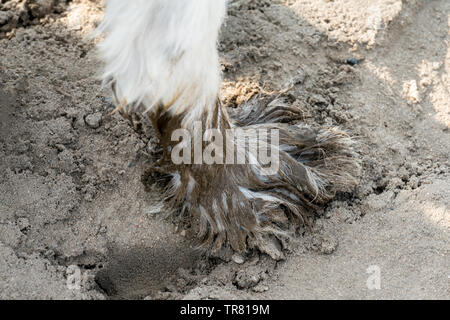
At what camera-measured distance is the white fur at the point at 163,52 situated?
6.17ft

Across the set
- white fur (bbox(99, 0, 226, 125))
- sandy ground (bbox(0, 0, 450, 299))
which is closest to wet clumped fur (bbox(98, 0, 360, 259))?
white fur (bbox(99, 0, 226, 125))

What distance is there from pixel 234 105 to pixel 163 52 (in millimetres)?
852

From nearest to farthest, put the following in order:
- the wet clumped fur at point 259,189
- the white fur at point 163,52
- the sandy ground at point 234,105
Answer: the white fur at point 163,52, the sandy ground at point 234,105, the wet clumped fur at point 259,189

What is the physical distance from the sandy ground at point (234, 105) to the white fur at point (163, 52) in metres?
0.53

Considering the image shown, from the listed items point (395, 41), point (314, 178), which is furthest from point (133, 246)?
point (395, 41)

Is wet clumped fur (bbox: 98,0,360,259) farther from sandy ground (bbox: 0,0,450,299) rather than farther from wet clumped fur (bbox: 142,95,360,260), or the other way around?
sandy ground (bbox: 0,0,450,299)

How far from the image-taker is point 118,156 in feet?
8.28

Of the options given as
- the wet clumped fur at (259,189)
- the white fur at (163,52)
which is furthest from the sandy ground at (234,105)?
the white fur at (163,52)

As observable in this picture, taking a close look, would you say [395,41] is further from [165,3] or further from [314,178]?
[165,3]

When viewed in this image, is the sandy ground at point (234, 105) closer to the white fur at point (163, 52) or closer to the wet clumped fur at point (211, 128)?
the wet clumped fur at point (211, 128)

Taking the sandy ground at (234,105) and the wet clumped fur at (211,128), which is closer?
the wet clumped fur at (211,128)

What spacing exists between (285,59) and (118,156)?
109cm

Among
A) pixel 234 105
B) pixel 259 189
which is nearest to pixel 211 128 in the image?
pixel 259 189

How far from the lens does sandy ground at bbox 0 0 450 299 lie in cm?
213
